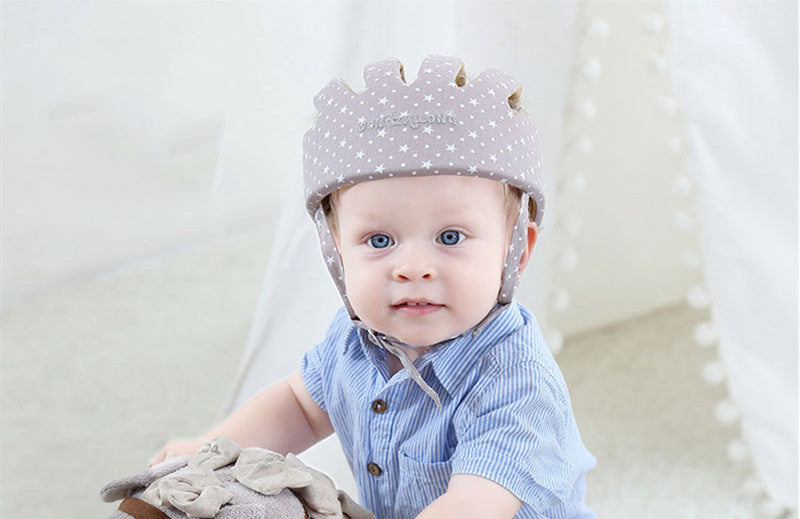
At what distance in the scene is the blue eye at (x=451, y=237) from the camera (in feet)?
2.89

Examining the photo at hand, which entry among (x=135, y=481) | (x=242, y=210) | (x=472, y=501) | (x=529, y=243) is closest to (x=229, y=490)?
(x=135, y=481)

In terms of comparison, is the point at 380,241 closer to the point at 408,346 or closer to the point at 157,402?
the point at 408,346

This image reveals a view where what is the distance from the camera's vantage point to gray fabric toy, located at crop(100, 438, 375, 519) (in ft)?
2.68

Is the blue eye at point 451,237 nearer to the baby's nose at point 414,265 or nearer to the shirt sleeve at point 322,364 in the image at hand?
the baby's nose at point 414,265

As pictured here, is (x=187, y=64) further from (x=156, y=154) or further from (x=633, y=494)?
(x=633, y=494)

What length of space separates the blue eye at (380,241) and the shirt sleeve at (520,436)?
16cm

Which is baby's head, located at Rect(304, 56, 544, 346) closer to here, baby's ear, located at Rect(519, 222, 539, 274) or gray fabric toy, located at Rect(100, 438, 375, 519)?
baby's ear, located at Rect(519, 222, 539, 274)

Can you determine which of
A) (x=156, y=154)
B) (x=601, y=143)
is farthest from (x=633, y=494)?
(x=156, y=154)

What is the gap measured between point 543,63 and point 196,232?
1.82 feet

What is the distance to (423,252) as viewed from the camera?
0.87 m

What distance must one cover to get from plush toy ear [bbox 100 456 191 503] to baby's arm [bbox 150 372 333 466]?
12 centimetres

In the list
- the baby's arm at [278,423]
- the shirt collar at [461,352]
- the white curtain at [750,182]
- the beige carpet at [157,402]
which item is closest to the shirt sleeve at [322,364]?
the baby's arm at [278,423]

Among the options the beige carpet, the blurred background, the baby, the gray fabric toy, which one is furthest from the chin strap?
the beige carpet

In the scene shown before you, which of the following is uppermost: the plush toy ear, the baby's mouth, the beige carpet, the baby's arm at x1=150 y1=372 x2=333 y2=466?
the baby's mouth
